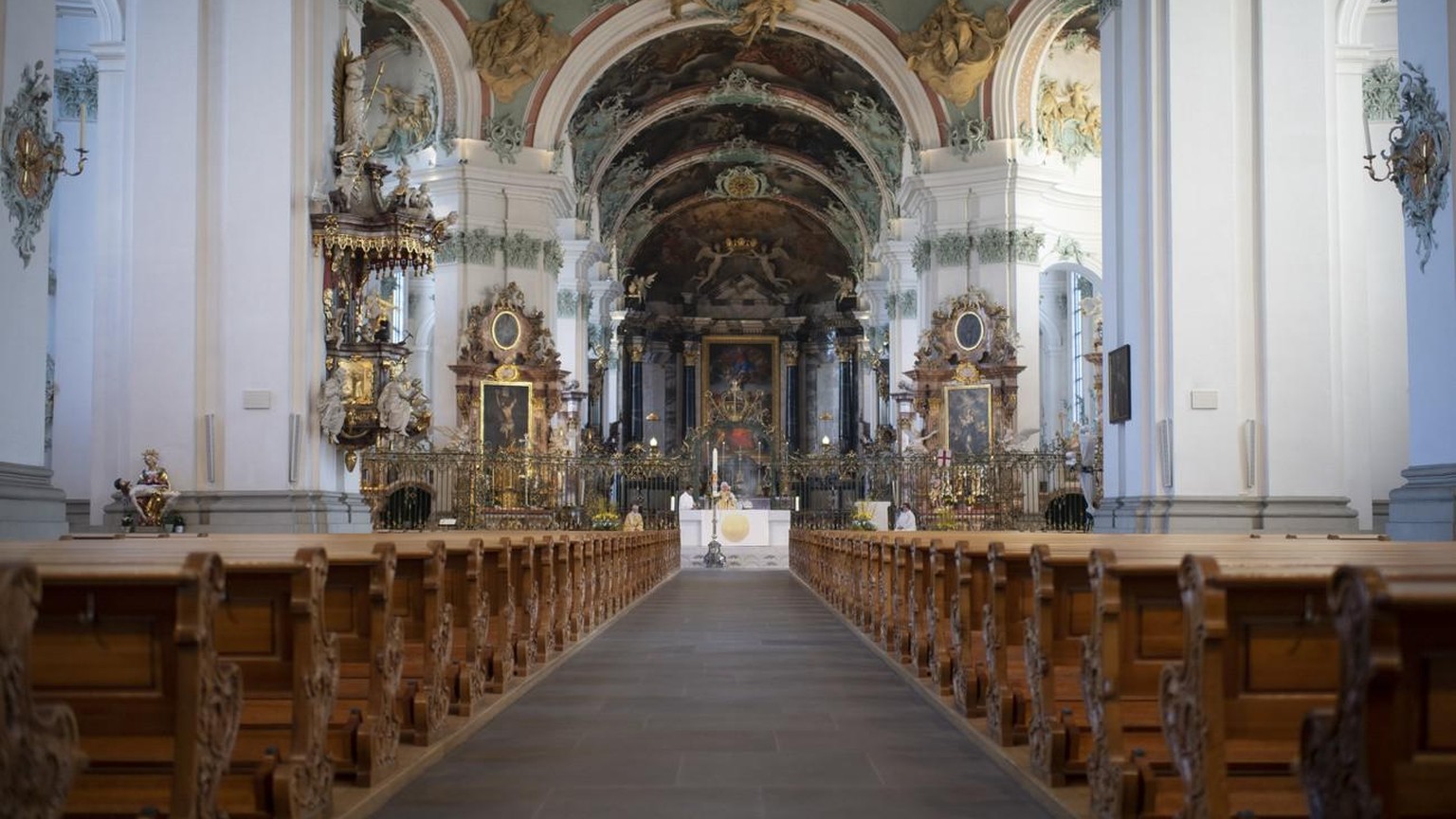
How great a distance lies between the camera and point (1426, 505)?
8844mm

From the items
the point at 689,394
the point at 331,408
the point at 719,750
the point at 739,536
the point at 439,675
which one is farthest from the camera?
the point at 689,394

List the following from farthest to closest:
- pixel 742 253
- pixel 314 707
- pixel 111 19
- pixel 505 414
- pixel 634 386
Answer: pixel 634 386
pixel 742 253
pixel 505 414
pixel 111 19
pixel 314 707

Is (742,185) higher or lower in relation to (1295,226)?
higher

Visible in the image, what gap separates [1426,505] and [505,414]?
17903 millimetres

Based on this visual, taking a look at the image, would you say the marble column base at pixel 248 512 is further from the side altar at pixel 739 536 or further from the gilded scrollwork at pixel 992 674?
the side altar at pixel 739 536

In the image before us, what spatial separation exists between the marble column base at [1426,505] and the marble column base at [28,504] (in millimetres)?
8716

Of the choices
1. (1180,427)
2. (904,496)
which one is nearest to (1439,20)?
(1180,427)

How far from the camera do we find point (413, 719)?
5750mm

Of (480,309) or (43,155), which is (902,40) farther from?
(43,155)

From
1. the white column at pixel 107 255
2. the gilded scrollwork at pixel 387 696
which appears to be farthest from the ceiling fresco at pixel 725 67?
the gilded scrollwork at pixel 387 696

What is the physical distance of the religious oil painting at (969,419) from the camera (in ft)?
82.8

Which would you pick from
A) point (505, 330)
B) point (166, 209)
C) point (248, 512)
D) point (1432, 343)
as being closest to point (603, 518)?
point (505, 330)

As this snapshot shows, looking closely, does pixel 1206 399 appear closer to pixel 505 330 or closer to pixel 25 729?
pixel 25 729

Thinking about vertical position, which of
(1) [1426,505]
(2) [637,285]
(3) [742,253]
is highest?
(3) [742,253]
